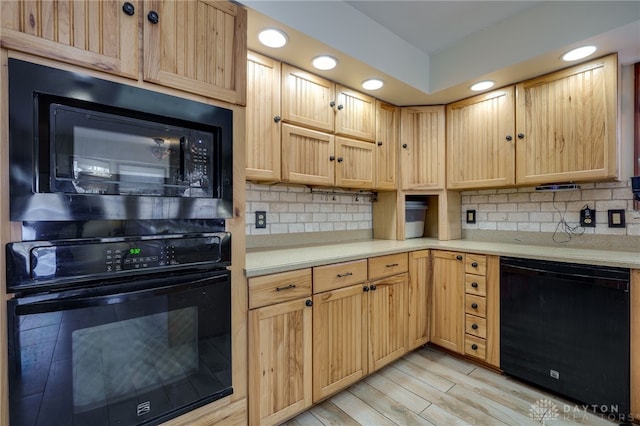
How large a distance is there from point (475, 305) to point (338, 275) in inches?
46.6

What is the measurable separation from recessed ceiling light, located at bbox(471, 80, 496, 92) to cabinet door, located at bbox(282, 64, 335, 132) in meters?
1.16

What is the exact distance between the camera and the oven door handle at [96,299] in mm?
920

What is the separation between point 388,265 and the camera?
2088 mm

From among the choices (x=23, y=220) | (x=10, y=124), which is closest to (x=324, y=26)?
(x=10, y=124)

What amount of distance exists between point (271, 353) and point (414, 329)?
1316 millimetres

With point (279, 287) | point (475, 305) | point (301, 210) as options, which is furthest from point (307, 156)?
point (475, 305)

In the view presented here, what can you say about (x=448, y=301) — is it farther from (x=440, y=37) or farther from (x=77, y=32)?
(x=77, y=32)

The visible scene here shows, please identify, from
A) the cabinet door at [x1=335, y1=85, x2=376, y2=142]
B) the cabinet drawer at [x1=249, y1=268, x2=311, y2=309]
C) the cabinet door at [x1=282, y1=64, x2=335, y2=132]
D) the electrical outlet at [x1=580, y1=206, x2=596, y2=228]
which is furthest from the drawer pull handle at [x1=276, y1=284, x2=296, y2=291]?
the electrical outlet at [x1=580, y1=206, x2=596, y2=228]

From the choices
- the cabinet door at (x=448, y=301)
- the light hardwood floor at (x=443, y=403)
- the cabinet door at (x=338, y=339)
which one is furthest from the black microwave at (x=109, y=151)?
the cabinet door at (x=448, y=301)

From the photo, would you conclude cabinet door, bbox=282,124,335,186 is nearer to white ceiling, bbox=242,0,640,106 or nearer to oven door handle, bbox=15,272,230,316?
white ceiling, bbox=242,0,640,106

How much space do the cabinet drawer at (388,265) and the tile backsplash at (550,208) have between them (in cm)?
105

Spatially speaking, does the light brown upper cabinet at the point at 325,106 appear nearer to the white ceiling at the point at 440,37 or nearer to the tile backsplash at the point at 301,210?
the white ceiling at the point at 440,37

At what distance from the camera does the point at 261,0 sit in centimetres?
147

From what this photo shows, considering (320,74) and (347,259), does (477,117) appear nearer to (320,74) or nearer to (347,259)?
(320,74)
